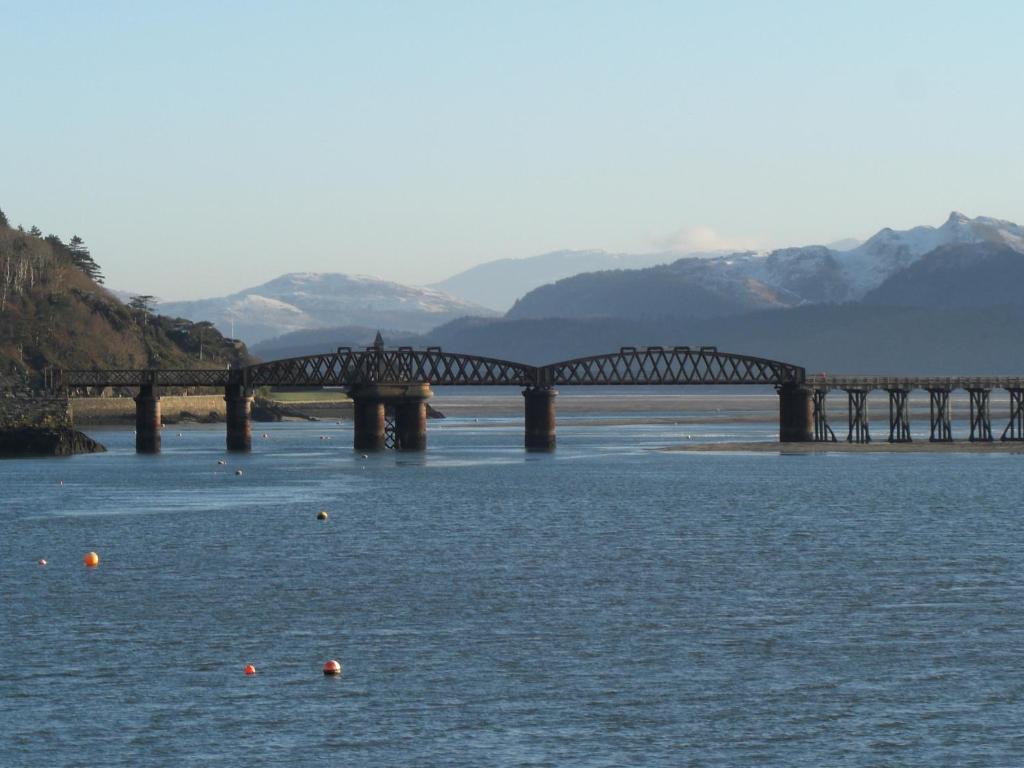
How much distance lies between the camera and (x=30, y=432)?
624ft

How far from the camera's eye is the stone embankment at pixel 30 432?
620ft

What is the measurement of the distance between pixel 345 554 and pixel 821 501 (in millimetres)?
44759

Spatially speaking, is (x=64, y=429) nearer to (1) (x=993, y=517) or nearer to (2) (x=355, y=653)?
(1) (x=993, y=517)

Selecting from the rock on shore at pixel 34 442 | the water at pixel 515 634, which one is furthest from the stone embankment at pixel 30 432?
the water at pixel 515 634

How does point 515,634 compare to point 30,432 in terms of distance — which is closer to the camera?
point 515,634

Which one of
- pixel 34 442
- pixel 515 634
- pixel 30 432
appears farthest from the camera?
pixel 30 432

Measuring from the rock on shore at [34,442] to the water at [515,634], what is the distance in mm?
69990

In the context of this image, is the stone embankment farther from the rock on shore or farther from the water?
the water

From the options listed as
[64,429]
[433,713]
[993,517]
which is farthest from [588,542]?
[64,429]

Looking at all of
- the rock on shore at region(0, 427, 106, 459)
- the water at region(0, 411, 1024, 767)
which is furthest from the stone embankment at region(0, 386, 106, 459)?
the water at region(0, 411, 1024, 767)

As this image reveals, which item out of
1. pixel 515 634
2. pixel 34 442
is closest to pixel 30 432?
pixel 34 442

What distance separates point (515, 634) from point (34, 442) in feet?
448

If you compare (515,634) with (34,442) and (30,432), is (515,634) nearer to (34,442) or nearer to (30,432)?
(34,442)

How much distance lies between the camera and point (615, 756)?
45.4 m
